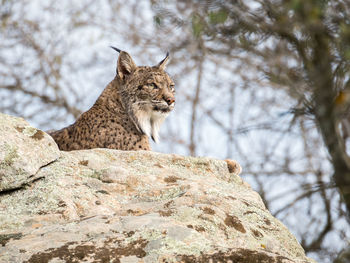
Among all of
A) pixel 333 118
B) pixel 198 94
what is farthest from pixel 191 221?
pixel 198 94

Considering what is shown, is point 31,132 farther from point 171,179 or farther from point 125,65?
point 125,65

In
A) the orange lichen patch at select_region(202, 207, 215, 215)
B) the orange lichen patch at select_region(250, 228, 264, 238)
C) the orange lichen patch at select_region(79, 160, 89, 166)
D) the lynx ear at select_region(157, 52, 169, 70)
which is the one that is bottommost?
the orange lichen patch at select_region(250, 228, 264, 238)

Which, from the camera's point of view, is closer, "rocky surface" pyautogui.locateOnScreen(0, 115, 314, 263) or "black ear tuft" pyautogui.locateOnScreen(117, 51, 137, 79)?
"rocky surface" pyautogui.locateOnScreen(0, 115, 314, 263)

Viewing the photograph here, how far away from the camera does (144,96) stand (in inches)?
290

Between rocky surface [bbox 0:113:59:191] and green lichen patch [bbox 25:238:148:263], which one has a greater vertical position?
rocky surface [bbox 0:113:59:191]

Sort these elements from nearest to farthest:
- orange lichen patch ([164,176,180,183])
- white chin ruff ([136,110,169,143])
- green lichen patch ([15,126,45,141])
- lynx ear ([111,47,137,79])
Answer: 1. green lichen patch ([15,126,45,141])
2. orange lichen patch ([164,176,180,183])
3. white chin ruff ([136,110,169,143])
4. lynx ear ([111,47,137,79])

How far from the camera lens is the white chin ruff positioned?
23.9ft

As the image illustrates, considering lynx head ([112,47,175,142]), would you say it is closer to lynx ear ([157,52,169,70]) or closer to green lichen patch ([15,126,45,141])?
lynx ear ([157,52,169,70])

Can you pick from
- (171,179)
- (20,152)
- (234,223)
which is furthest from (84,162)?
(234,223)

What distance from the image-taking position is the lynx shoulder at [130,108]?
6898 mm

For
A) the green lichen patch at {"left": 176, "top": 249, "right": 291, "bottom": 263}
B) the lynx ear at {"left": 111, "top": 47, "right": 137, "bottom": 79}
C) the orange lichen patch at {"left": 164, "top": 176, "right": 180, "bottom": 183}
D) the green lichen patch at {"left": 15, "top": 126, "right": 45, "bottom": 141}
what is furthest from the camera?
the lynx ear at {"left": 111, "top": 47, "right": 137, "bottom": 79}

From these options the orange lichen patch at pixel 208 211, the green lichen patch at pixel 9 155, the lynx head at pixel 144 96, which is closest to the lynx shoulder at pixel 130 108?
the lynx head at pixel 144 96

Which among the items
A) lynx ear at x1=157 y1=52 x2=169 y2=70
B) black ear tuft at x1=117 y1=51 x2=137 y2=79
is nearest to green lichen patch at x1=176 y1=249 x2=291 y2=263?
black ear tuft at x1=117 y1=51 x2=137 y2=79

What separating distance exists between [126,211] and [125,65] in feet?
12.6
